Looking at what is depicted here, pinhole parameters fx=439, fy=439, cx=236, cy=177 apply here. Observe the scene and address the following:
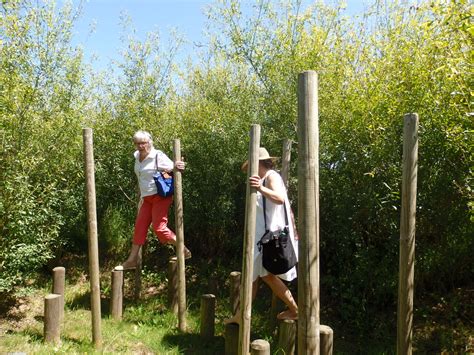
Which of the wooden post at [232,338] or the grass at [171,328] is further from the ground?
the wooden post at [232,338]

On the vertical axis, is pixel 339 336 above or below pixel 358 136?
below

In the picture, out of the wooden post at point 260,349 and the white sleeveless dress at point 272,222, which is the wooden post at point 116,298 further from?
the wooden post at point 260,349

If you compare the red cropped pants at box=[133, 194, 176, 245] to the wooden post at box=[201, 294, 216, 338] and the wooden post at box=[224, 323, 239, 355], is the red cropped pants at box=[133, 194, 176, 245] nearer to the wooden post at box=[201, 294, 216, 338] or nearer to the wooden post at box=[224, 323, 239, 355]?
the wooden post at box=[201, 294, 216, 338]

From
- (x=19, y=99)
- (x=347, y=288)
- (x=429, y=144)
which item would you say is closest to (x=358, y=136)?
(x=429, y=144)

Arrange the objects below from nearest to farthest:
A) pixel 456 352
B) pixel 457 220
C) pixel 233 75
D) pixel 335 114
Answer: pixel 456 352
pixel 457 220
pixel 335 114
pixel 233 75

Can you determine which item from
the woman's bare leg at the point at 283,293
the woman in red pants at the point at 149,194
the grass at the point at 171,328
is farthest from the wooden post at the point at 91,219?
the woman's bare leg at the point at 283,293

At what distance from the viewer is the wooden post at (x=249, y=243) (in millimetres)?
3596

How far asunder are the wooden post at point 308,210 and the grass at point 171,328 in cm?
238

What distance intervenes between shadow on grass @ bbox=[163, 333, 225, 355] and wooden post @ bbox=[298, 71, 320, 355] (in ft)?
7.63

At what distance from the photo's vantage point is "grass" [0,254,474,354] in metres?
4.88

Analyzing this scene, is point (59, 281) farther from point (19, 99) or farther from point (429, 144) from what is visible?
point (429, 144)

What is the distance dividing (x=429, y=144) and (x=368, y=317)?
2305mm

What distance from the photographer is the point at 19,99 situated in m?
6.25

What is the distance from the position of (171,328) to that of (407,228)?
3.34 meters
